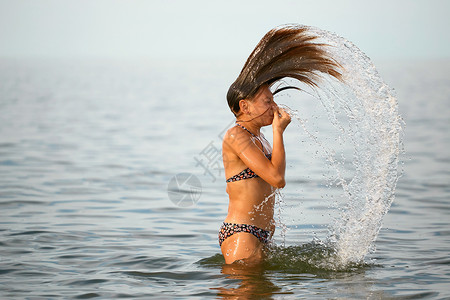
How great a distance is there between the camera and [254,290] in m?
5.75

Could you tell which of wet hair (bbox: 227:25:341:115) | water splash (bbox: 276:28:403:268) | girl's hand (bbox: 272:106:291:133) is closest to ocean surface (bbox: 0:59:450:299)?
water splash (bbox: 276:28:403:268)

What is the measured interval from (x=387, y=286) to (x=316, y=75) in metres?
1.90

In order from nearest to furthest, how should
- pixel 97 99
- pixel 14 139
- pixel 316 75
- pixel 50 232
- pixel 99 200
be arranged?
pixel 316 75 → pixel 50 232 → pixel 99 200 → pixel 14 139 → pixel 97 99

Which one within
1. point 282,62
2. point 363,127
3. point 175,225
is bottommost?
point 175,225

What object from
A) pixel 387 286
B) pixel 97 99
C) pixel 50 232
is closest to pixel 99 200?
pixel 50 232

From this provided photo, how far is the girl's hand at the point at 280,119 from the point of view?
5.89m

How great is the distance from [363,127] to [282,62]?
117 cm

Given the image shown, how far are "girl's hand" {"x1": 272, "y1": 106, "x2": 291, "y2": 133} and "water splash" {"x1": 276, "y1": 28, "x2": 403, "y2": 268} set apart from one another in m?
0.24

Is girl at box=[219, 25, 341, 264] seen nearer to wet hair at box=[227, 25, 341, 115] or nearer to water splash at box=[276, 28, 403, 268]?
wet hair at box=[227, 25, 341, 115]

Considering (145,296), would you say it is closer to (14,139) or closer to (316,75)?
(316,75)

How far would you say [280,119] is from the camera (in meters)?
5.93

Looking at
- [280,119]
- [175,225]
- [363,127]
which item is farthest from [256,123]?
[175,225]

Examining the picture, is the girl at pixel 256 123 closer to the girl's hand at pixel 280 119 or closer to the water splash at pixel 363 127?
the girl's hand at pixel 280 119

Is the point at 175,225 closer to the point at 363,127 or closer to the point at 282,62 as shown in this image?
the point at 363,127
